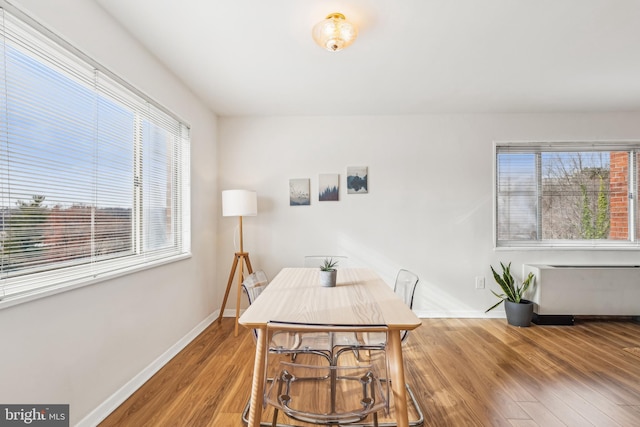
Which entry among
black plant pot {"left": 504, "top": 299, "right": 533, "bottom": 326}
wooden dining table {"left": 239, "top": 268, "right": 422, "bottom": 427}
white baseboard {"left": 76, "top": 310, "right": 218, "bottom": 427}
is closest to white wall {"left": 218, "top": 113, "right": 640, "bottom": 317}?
black plant pot {"left": 504, "top": 299, "right": 533, "bottom": 326}

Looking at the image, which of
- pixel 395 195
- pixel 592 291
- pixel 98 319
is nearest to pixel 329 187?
pixel 395 195

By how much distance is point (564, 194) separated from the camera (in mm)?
3818

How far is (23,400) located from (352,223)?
122 inches

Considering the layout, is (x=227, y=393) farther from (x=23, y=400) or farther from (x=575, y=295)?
(x=575, y=295)

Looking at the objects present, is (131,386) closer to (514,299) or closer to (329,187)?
(329,187)

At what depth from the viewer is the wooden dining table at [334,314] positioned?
146cm

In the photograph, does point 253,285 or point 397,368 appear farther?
point 253,285

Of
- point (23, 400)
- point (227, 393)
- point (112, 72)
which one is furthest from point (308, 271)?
point (112, 72)

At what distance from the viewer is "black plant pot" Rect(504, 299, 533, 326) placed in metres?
3.44

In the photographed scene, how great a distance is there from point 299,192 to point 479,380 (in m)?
2.62

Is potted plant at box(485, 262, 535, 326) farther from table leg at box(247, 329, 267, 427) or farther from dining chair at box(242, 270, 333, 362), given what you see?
table leg at box(247, 329, 267, 427)

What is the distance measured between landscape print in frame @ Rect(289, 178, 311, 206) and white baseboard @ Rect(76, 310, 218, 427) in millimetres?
1832

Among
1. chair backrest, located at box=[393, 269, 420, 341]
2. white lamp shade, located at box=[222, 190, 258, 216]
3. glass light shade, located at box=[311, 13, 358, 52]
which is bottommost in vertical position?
chair backrest, located at box=[393, 269, 420, 341]

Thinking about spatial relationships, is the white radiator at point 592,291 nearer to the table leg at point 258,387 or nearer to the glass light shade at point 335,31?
the glass light shade at point 335,31
